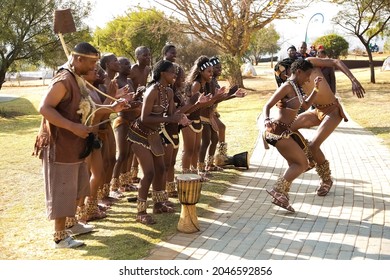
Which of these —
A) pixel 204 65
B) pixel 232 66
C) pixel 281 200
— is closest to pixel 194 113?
pixel 204 65

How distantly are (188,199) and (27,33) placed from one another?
19.7 m

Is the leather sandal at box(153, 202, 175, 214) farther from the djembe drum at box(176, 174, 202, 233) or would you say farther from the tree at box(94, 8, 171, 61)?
the tree at box(94, 8, 171, 61)

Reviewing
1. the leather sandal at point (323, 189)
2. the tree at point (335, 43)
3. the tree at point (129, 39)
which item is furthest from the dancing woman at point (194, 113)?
the tree at point (335, 43)

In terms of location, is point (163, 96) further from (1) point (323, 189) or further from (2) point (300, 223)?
(1) point (323, 189)

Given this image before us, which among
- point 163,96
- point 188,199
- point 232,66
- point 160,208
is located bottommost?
point 160,208

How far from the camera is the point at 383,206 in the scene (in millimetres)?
6625

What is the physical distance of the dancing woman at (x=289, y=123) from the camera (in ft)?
20.7

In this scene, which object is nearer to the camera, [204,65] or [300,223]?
[300,223]

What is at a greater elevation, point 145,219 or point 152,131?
point 152,131

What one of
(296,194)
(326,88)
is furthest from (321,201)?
(326,88)

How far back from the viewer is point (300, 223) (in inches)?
238

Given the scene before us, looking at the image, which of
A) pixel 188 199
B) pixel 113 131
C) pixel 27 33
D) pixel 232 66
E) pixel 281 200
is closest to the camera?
pixel 188 199
